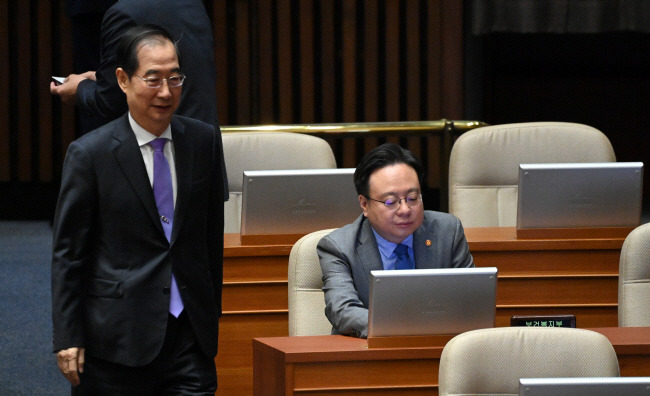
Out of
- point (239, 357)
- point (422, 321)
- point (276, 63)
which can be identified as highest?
point (276, 63)

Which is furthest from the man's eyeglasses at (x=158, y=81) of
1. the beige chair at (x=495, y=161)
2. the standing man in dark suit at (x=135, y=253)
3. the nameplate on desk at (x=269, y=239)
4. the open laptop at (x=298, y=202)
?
the beige chair at (x=495, y=161)

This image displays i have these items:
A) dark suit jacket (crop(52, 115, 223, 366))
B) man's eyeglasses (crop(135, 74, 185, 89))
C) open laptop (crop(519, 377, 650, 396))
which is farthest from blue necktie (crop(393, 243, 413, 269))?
open laptop (crop(519, 377, 650, 396))

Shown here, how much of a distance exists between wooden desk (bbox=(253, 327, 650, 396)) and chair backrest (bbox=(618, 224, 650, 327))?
0.45 meters

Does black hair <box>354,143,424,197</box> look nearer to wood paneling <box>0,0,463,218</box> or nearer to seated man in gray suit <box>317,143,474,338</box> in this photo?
seated man in gray suit <box>317,143,474,338</box>

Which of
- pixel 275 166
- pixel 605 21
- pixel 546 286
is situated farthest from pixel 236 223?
pixel 605 21

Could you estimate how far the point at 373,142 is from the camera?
23.7 feet

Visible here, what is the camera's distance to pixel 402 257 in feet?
9.93

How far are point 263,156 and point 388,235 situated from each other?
4.53ft

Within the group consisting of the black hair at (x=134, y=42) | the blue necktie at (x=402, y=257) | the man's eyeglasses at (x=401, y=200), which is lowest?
the blue necktie at (x=402, y=257)

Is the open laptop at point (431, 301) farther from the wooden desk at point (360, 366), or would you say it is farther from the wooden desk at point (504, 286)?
the wooden desk at point (504, 286)

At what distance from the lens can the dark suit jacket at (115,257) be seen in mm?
2387

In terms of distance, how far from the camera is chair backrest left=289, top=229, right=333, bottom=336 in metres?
3.05

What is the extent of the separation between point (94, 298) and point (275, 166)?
1.89 metres

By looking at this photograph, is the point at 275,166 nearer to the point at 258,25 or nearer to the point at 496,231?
the point at 496,231
